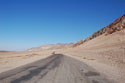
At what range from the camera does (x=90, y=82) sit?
293 inches

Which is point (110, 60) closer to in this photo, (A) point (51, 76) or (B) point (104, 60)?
(B) point (104, 60)

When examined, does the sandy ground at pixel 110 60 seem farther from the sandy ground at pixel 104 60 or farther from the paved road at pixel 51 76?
the paved road at pixel 51 76

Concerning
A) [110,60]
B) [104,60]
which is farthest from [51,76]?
[104,60]

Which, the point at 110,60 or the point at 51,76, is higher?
the point at 110,60

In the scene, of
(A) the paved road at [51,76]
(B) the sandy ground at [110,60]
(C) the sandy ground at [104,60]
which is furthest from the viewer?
(C) the sandy ground at [104,60]

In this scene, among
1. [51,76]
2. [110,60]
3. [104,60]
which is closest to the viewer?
[51,76]

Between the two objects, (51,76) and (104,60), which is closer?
(51,76)

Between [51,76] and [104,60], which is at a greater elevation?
[104,60]

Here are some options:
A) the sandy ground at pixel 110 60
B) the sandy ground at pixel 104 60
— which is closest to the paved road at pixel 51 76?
the sandy ground at pixel 110 60

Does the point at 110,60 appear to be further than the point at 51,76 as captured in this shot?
Yes

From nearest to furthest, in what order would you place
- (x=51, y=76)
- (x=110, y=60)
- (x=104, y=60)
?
1. (x=51, y=76)
2. (x=110, y=60)
3. (x=104, y=60)

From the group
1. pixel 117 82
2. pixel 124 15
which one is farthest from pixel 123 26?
pixel 117 82

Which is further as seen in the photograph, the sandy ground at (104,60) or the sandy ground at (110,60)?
the sandy ground at (104,60)

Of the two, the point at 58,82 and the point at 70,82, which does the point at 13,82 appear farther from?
the point at 70,82
